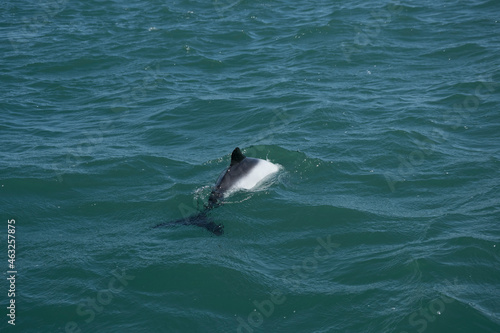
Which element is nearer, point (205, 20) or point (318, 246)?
point (318, 246)

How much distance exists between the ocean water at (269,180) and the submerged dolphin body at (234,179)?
0.31m

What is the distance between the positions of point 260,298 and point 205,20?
24826mm

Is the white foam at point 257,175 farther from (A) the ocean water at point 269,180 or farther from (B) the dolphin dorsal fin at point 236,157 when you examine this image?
(B) the dolphin dorsal fin at point 236,157

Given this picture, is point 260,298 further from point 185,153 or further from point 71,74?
point 71,74

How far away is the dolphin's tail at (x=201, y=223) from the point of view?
16.0 m

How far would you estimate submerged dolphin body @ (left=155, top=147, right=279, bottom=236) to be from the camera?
53.6 ft

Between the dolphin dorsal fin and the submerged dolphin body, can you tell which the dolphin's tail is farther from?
the dolphin dorsal fin

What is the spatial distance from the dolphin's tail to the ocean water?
0.74 ft

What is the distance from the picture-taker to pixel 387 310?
12.7 meters

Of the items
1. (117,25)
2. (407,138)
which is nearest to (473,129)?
(407,138)

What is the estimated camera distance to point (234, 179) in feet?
58.4

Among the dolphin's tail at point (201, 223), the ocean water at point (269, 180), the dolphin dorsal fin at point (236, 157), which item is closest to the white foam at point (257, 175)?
the ocean water at point (269, 180)

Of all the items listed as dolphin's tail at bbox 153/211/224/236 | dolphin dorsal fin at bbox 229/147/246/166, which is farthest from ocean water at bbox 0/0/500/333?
dolphin dorsal fin at bbox 229/147/246/166

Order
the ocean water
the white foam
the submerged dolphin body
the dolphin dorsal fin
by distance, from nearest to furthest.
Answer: the ocean water
the submerged dolphin body
the white foam
the dolphin dorsal fin
